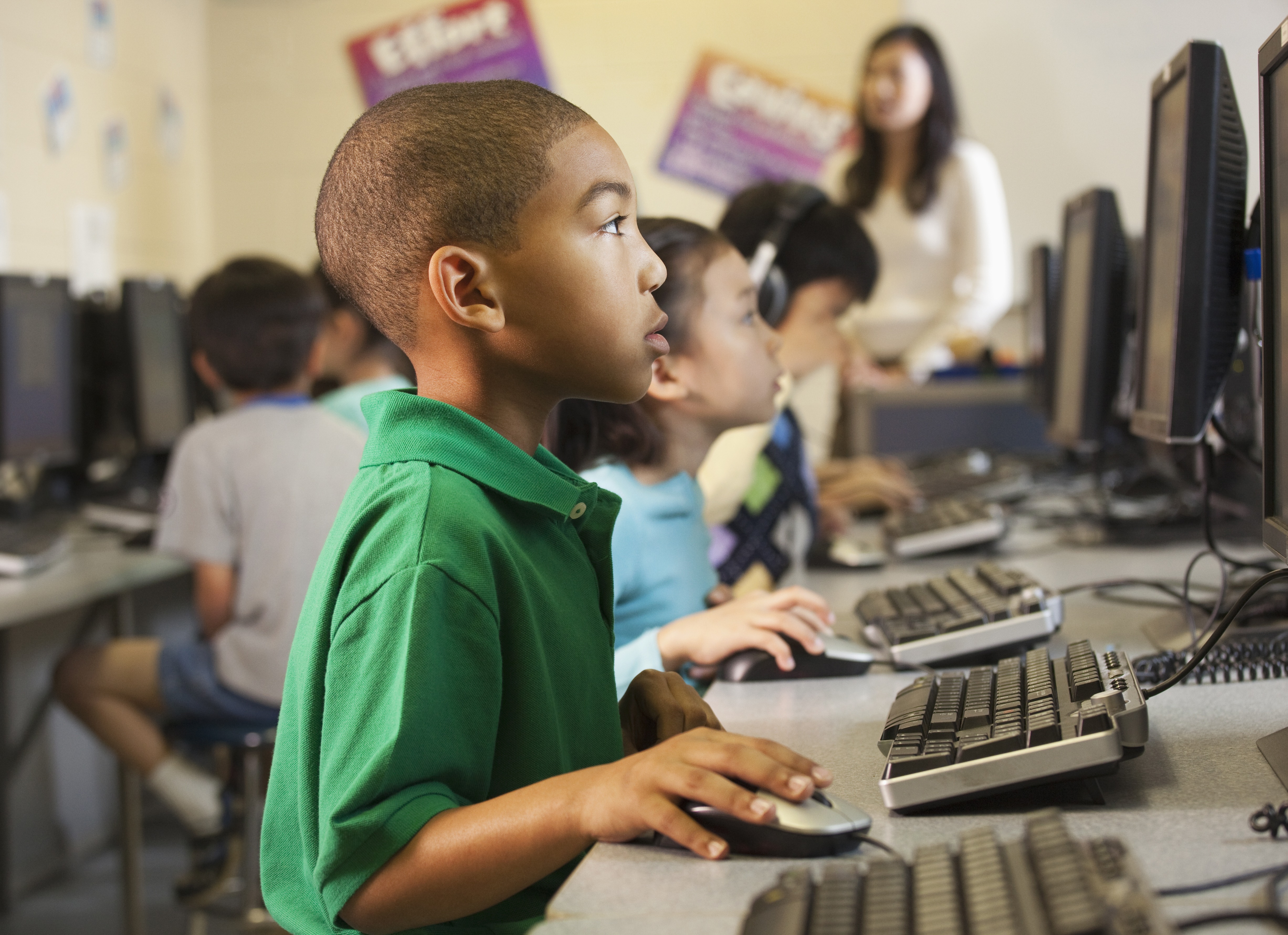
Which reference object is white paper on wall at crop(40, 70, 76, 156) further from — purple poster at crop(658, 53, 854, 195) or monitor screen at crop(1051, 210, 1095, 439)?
monitor screen at crop(1051, 210, 1095, 439)

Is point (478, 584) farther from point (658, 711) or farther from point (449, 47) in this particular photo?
point (449, 47)

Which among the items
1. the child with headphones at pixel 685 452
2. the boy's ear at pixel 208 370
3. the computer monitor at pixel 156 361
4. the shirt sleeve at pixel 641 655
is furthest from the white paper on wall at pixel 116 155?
the shirt sleeve at pixel 641 655

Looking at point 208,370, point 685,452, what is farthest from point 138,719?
point 685,452

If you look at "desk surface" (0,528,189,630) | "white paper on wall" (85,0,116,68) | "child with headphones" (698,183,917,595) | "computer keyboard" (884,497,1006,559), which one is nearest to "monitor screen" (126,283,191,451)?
"desk surface" (0,528,189,630)

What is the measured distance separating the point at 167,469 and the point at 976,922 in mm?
2651

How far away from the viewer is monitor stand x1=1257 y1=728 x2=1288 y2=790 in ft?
2.26

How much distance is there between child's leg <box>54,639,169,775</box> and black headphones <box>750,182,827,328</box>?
120cm

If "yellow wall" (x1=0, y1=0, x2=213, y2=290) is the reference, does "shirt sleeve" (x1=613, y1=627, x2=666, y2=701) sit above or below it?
below

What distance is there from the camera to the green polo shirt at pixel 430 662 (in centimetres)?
61

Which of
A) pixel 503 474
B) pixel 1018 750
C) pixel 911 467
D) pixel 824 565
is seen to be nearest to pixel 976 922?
pixel 1018 750

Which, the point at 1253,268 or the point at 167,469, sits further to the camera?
the point at 167,469

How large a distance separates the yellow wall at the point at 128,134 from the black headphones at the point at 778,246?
2.36 meters

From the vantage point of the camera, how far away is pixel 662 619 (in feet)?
3.73

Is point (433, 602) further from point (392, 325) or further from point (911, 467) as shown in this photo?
point (911, 467)
